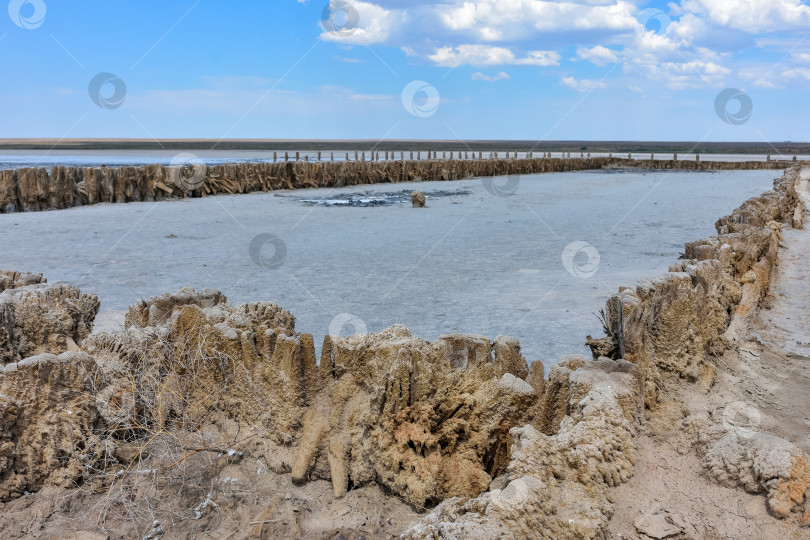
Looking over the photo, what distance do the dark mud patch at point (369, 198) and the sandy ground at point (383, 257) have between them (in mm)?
1195

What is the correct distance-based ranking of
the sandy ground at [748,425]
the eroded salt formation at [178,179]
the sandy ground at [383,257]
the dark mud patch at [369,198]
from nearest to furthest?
the sandy ground at [748,425] < the sandy ground at [383,257] < the eroded salt formation at [178,179] < the dark mud patch at [369,198]

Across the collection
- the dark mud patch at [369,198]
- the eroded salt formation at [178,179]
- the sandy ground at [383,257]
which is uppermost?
the eroded salt formation at [178,179]

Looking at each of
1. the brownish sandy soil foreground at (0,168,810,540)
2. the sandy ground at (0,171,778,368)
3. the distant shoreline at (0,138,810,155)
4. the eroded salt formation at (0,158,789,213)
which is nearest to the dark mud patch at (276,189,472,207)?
the sandy ground at (0,171,778,368)

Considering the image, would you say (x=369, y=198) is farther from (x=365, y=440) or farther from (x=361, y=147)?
(x=361, y=147)

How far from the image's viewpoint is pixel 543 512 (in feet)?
7.23

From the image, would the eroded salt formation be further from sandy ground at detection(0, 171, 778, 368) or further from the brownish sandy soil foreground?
the brownish sandy soil foreground

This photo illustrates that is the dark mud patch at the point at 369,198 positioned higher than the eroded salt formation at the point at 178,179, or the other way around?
the eroded salt formation at the point at 178,179

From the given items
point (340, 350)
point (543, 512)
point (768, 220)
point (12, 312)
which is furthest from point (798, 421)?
point (768, 220)

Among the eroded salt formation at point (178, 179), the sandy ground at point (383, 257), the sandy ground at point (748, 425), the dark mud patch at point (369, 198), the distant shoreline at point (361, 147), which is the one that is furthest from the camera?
the distant shoreline at point (361, 147)

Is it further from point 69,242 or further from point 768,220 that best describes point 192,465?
point 768,220

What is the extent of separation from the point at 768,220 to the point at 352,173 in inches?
744

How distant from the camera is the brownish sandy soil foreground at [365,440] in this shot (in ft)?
7.70

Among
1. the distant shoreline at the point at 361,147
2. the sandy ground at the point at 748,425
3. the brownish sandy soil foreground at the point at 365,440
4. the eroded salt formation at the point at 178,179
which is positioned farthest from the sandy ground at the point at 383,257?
the distant shoreline at the point at 361,147

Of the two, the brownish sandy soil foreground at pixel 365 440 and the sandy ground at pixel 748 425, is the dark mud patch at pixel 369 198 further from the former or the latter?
the brownish sandy soil foreground at pixel 365 440
